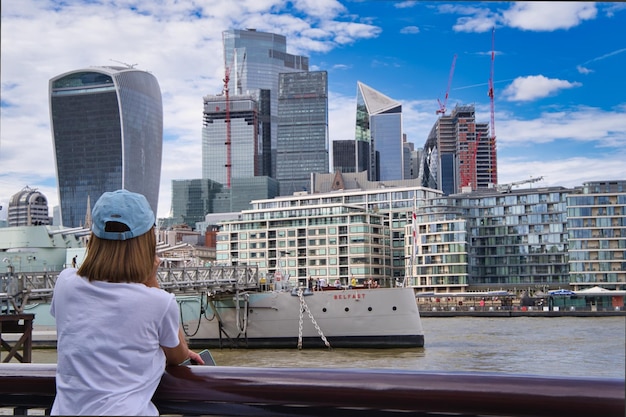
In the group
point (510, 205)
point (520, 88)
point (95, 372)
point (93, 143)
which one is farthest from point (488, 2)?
point (93, 143)

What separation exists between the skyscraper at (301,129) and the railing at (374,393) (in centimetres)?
18055

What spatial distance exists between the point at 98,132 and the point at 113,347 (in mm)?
137016

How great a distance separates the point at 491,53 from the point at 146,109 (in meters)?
64.7

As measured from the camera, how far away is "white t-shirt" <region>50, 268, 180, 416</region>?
2018mm

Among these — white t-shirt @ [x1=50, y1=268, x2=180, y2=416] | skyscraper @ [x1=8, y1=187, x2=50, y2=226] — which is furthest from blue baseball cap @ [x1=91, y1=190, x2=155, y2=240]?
skyscraper @ [x1=8, y1=187, x2=50, y2=226]

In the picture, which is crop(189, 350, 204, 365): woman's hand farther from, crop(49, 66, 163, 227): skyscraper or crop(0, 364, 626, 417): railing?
crop(49, 66, 163, 227): skyscraper

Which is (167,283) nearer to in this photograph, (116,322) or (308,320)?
(308,320)

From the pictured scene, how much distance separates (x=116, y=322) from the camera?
6.82ft

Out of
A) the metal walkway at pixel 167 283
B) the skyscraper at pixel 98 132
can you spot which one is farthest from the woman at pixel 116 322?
the skyscraper at pixel 98 132

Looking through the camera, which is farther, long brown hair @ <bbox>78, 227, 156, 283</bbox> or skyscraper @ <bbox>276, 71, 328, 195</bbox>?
skyscraper @ <bbox>276, 71, 328, 195</bbox>

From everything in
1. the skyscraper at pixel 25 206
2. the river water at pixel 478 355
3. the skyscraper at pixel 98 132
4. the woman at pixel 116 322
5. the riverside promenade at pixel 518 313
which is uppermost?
the skyscraper at pixel 98 132

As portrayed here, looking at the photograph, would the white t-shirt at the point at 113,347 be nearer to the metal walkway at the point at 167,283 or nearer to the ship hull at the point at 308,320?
the metal walkway at the point at 167,283

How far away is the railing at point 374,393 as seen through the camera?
1840 mm

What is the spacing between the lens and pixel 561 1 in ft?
5.94
